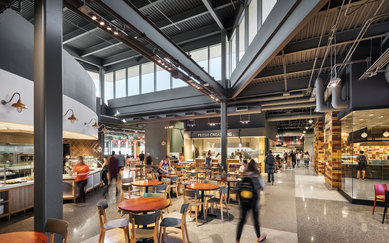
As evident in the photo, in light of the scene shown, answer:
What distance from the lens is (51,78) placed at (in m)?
2.92

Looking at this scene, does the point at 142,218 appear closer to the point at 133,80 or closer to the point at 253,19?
the point at 253,19

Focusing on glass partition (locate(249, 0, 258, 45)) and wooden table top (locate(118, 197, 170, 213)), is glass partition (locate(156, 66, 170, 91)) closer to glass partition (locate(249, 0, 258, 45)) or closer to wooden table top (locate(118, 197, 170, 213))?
glass partition (locate(249, 0, 258, 45))

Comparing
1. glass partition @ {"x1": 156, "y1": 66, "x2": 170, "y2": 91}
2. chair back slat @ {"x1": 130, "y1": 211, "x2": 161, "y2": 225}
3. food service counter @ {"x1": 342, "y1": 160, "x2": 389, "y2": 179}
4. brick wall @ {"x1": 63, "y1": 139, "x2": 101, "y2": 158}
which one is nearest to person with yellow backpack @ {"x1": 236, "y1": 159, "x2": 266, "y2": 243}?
chair back slat @ {"x1": 130, "y1": 211, "x2": 161, "y2": 225}

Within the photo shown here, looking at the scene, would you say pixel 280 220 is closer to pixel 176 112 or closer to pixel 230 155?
pixel 176 112

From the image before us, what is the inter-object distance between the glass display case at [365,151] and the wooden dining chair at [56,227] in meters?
8.77

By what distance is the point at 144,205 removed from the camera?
3.91 m

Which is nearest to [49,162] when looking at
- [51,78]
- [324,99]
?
[51,78]

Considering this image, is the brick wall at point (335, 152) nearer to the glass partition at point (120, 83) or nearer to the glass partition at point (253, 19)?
the glass partition at point (253, 19)

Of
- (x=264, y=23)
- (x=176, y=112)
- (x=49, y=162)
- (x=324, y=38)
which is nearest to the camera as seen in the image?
(x=49, y=162)

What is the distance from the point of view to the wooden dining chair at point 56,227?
2611 mm

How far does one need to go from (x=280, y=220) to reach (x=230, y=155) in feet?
36.8

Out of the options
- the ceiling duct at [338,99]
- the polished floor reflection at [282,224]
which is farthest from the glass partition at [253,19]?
the polished floor reflection at [282,224]

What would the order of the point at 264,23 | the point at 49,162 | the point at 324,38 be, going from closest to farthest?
1. the point at 49,162
2. the point at 264,23
3. the point at 324,38

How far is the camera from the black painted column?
110 inches
